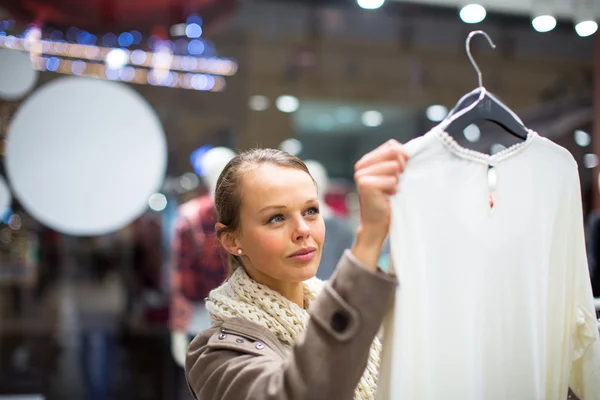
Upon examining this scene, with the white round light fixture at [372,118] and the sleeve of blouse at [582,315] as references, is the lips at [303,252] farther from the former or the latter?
the white round light fixture at [372,118]

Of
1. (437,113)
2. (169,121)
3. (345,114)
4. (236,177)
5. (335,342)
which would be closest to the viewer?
(335,342)

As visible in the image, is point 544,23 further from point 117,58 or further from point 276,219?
point 117,58

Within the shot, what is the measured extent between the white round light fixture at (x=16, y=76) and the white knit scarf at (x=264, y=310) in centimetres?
251

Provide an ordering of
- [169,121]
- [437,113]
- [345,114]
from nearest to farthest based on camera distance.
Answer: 1. [437,113]
2. [169,121]
3. [345,114]

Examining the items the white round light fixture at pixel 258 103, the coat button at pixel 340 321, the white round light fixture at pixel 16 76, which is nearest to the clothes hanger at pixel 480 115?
the coat button at pixel 340 321

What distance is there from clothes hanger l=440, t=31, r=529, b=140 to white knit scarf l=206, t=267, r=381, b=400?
433mm

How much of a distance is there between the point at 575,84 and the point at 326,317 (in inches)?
82.7

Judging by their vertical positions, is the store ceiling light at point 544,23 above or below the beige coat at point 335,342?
above

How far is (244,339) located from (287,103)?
11.4 ft

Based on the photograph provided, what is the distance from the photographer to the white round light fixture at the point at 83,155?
315 centimetres

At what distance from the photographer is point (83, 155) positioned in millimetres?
3203

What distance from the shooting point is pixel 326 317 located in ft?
3.05

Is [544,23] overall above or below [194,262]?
above

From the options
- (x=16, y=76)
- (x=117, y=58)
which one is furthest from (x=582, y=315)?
(x=117, y=58)
